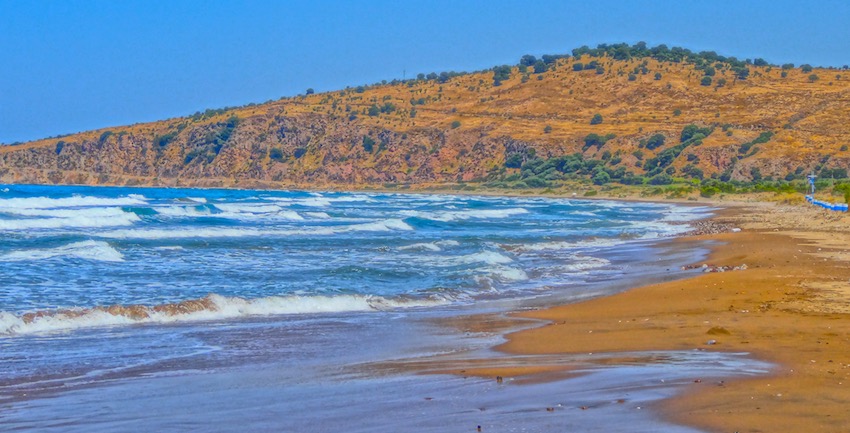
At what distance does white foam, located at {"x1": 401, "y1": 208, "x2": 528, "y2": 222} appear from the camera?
158 feet

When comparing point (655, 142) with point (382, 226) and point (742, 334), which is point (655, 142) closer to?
point (382, 226)

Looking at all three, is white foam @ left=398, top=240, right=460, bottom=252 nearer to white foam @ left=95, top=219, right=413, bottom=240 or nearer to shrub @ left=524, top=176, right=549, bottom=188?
white foam @ left=95, top=219, right=413, bottom=240

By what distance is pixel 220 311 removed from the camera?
15273 millimetres

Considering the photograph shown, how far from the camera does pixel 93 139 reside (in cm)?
13362

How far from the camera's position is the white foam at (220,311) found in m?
13.4

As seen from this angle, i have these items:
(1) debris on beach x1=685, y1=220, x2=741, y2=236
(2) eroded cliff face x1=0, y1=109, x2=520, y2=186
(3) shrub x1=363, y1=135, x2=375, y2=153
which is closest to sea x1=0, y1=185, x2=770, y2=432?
(1) debris on beach x1=685, y1=220, x2=741, y2=236

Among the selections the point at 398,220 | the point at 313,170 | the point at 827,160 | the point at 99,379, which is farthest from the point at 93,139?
the point at 99,379

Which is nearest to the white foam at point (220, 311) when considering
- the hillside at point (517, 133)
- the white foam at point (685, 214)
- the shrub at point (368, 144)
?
the white foam at point (685, 214)

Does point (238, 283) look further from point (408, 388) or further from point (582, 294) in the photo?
point (408, 388)

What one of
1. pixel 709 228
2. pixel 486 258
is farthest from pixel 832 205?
pixel 486 258

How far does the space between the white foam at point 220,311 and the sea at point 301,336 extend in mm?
34

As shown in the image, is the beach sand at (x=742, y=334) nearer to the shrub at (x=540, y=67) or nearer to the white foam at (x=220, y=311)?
the white foam at (x=220, y=311)

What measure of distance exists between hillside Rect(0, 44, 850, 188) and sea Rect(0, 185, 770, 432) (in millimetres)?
66516

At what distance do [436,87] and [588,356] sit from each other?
420 ft
